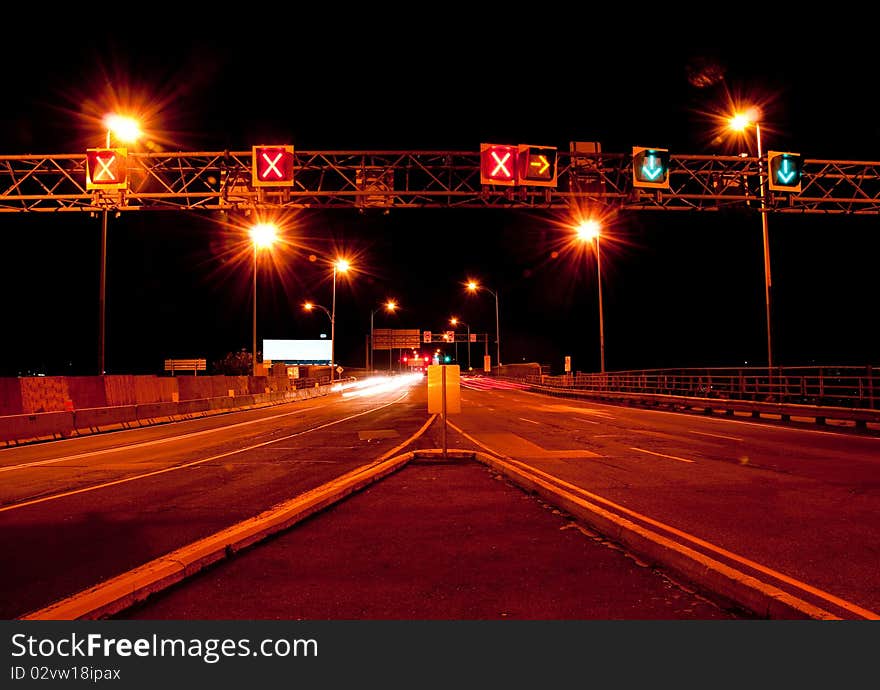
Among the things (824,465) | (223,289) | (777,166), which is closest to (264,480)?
(824,465)

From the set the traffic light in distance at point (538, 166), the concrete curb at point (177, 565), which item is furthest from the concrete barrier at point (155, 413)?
the concrete curb at point (177, 565)

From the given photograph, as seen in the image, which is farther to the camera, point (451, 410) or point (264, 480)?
point (451, 410)

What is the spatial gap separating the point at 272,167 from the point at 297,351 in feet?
216

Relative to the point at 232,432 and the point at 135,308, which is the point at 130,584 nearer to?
the point at 232,432

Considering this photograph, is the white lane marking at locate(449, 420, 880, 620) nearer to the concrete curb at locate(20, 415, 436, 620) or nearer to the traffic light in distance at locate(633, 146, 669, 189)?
the concrete curb at locate(20, 415, 436, 620)

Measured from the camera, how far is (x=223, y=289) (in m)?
80.9

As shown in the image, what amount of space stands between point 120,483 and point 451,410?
19.6ft

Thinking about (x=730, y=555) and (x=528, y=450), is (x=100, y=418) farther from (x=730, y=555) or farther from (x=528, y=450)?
(x=730, y=555)

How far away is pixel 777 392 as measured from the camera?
2511 centimetres

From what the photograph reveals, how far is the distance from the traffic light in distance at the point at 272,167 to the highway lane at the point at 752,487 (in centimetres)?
961

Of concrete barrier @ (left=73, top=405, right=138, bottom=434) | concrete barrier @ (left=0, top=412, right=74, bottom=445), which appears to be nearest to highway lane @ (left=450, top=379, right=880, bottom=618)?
concrete barrier @ (left=0, top=412, right=74, bottom=445)

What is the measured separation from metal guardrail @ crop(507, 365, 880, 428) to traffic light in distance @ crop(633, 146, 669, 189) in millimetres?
7989

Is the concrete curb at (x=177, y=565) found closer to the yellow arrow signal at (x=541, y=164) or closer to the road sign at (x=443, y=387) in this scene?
the road sign at (x=443, y=387)

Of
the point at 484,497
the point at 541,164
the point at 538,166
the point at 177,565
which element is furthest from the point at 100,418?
the point at 177,565
